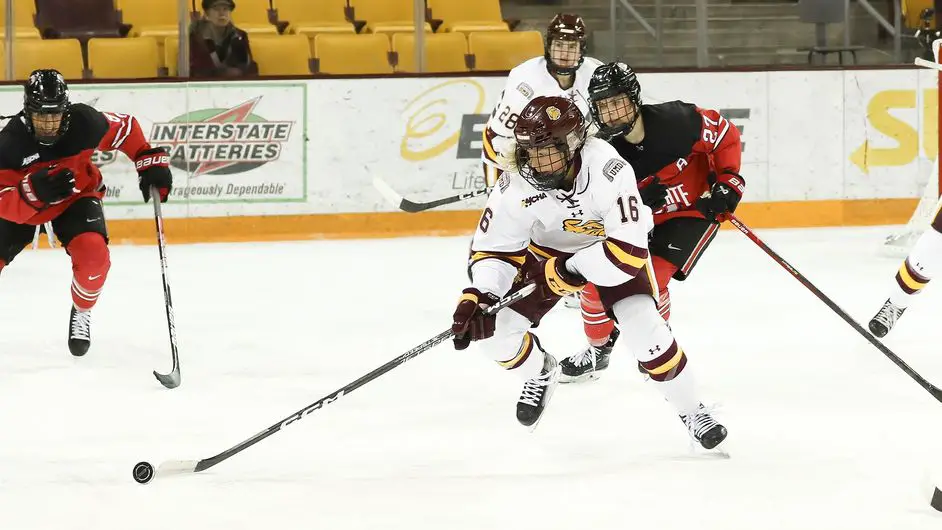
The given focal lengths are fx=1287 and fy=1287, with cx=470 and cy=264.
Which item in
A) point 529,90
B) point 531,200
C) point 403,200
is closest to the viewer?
point 531,200

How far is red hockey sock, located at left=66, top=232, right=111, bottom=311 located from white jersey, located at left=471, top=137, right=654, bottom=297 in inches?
67.3

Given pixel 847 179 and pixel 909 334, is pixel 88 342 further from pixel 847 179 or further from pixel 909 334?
pixel 847 179

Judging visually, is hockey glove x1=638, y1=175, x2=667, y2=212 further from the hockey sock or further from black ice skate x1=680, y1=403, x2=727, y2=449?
the hockey sock

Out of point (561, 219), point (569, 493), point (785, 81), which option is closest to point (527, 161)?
point (561, 219)

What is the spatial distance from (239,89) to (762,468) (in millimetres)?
4913

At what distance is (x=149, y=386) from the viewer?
4.02 metres

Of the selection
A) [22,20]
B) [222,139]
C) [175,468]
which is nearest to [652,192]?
[175,468]

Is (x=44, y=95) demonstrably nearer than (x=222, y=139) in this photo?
Yes

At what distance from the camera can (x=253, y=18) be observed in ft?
25.5

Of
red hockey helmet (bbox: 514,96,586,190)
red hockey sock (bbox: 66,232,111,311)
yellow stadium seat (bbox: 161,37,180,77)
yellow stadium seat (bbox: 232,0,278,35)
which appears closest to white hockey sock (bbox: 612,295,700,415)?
red hockey helmet (bbox: 514,96,586,190)

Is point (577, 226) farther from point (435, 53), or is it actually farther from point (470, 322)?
point (435, 53)

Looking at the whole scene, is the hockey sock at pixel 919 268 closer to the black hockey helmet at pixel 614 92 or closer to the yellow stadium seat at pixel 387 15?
the black hockey helmet at pixel 614 92

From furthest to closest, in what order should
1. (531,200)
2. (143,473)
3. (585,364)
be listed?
(585,364), (531,200), (143,473)

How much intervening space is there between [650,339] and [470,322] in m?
0.42
